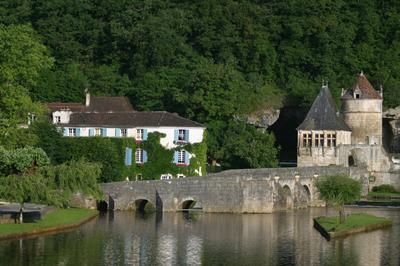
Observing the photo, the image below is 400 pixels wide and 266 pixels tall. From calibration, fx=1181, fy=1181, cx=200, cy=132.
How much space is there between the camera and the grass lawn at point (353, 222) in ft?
213

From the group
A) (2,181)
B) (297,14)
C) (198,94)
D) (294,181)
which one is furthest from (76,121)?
(297,14)

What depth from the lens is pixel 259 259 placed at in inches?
2203

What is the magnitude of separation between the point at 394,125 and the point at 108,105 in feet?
79.1

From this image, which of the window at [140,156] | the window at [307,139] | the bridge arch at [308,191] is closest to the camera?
the bridge arch at [308,191]

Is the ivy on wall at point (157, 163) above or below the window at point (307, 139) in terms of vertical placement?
below

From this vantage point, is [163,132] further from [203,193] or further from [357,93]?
[357,93]

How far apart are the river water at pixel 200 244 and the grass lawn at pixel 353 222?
82 centimetres

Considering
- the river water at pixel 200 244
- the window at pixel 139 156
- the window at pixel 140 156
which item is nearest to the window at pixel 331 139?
the window at pixel 140 156

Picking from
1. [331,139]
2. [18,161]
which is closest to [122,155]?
[331,139]

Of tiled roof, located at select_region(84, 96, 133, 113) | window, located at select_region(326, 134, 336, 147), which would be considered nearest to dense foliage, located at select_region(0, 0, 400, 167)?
tiled roof, located at select_region(84, 96, 133, 113)

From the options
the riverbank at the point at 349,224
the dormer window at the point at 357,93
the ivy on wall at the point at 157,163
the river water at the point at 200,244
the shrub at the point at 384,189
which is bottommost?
the river water at the point at 200,244

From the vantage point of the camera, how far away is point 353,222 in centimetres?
6719

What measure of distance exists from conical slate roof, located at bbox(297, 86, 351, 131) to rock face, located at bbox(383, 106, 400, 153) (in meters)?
7.35

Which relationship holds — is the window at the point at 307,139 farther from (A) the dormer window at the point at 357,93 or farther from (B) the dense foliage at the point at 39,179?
(B) the dense foliage at the point at 39,179
